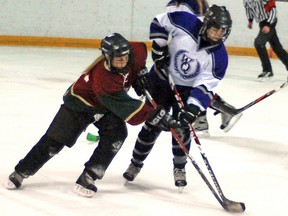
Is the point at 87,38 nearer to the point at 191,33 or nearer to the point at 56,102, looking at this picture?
the point at 56,102

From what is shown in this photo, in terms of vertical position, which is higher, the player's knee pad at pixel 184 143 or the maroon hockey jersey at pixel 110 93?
the maroon hockey jersey at pixel 110 93

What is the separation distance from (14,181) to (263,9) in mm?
A: 4556

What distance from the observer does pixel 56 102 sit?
16.8 ft

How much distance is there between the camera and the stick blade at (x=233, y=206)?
8.90ft

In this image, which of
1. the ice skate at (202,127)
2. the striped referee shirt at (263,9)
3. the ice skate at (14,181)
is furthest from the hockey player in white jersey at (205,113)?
the striped referee shirt at (263,9)

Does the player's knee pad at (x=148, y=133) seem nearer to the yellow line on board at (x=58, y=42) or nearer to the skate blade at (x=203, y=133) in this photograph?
the skate blade at (x=203, y=133)

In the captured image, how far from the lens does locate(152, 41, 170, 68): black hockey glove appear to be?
3.04 meters

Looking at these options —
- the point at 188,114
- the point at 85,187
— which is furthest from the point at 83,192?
the point at 188,114

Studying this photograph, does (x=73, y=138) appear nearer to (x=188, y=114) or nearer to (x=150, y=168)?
(x=188, y=114)

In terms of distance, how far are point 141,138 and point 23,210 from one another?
2.38 feet

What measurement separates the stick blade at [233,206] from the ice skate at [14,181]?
88 cm

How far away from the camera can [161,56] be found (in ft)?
9.96

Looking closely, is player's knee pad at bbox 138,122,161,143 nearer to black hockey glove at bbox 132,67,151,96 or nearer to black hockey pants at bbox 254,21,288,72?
black hockey glove at bbox 132,67,151,96

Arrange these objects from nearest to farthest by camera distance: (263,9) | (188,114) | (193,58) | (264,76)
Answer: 1. (188,114)
2. (193,58)
3. (263,9)
4. (264,76)
